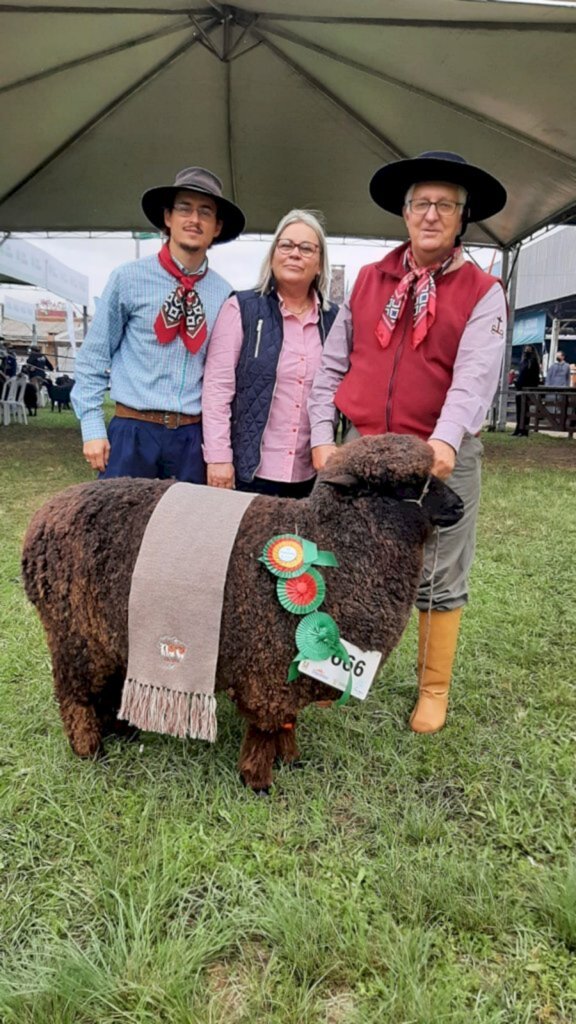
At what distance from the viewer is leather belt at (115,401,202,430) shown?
268 centimetres

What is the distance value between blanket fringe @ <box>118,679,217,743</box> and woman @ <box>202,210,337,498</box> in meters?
0.92

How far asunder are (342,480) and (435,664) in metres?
1.18

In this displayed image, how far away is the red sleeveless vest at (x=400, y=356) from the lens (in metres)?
2.32

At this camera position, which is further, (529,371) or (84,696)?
(529,371)

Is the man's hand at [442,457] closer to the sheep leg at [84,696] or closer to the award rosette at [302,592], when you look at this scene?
the award rosette at [302,592]

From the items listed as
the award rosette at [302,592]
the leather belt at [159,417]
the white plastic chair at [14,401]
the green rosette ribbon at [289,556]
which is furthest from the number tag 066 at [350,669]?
the white plastic chair at [14,401]

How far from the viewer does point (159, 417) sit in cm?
269

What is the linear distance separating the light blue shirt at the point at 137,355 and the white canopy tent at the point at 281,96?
3656 millimetres

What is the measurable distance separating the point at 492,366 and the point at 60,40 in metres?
6.00

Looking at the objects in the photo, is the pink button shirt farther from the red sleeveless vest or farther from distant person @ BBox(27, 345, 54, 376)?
distant person @ BBox(27, 345, 54, 376)

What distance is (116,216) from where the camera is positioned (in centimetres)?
1099

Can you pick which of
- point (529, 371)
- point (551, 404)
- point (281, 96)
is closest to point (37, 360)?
point (529, 371)

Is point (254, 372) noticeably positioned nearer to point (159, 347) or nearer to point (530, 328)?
point (159, 347)

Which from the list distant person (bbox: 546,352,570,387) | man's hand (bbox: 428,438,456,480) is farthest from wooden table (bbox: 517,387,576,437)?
man's hand (bbox: 428,438,456,480)
